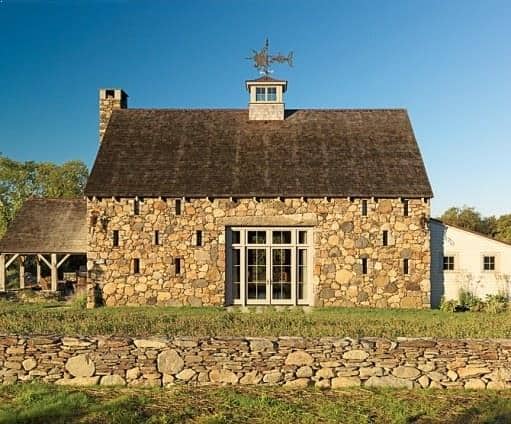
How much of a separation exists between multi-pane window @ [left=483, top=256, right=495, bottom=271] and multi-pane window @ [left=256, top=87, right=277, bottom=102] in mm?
10342

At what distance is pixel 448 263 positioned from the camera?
19656mm

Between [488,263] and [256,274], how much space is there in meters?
8.76

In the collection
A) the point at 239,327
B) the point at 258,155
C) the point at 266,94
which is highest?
the point at 266,94

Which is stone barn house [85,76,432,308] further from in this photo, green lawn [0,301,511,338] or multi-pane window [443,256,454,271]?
green lawn [0,301,511,338]

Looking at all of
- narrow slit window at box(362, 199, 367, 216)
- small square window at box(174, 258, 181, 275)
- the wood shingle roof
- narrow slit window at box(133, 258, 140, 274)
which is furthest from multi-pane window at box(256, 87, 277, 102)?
the wood shingle roof

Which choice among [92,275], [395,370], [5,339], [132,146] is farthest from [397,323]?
[132,146]

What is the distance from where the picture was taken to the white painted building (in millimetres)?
19484

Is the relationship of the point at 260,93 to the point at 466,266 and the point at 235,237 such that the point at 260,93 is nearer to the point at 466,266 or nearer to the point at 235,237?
the point at 235,237

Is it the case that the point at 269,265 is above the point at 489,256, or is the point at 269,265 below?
below

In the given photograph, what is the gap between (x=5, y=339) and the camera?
8.71 metres

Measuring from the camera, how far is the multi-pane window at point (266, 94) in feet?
71.5

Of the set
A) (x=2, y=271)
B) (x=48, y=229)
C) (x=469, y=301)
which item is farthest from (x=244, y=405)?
(x=2, y=271)

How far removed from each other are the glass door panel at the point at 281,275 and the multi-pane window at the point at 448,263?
6.02m

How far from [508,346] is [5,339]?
325 inches
